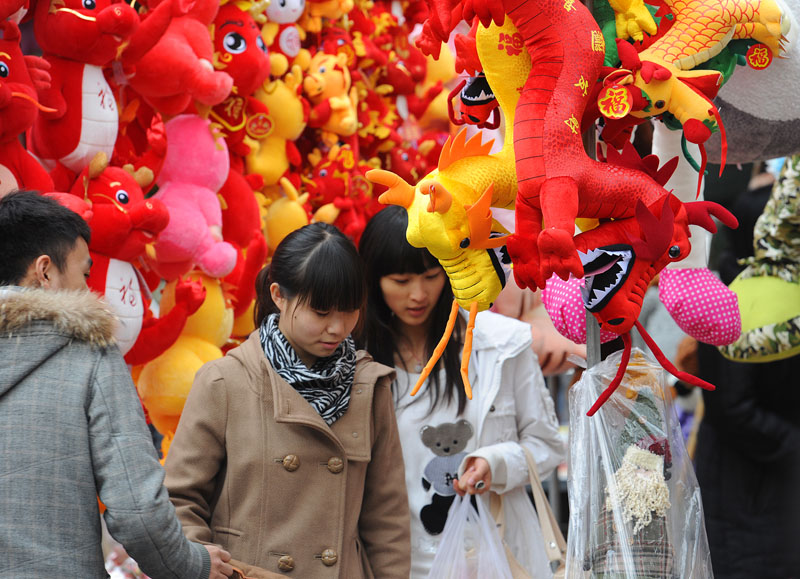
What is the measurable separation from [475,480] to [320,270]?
62cm

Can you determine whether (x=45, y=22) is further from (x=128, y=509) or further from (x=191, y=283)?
(x=128, y=509)

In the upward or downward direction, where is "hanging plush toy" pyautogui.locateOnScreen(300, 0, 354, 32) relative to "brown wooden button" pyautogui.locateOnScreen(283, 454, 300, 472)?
upward

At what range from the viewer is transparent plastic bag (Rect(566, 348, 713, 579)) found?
4.94 feet

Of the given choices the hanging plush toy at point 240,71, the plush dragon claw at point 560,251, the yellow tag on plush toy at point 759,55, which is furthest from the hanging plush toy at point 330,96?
the plush dragon claw at point 560,251

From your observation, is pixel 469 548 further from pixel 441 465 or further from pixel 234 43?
pixel 234 43

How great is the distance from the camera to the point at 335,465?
1720mm

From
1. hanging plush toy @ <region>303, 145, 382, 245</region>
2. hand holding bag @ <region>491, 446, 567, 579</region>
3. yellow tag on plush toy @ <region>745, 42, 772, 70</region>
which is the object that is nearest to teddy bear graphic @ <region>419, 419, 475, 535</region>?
hand holding bag @ <region>491, 446, 567, 579</region>

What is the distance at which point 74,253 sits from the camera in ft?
4.87

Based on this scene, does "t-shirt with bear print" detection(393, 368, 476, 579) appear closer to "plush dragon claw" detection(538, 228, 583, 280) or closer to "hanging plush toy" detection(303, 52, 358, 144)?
"plush dragon claw" detection(538, 228, 583, 280)

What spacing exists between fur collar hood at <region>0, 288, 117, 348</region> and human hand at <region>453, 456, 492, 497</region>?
2.92 ft

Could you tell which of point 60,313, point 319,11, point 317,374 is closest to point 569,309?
point 317,374

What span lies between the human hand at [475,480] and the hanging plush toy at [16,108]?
1096 millimetres

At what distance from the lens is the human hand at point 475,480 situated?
2.03 m

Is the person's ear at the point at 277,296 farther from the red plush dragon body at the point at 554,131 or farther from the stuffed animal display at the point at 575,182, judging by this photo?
the red plush dragon body at the point at 554,131
